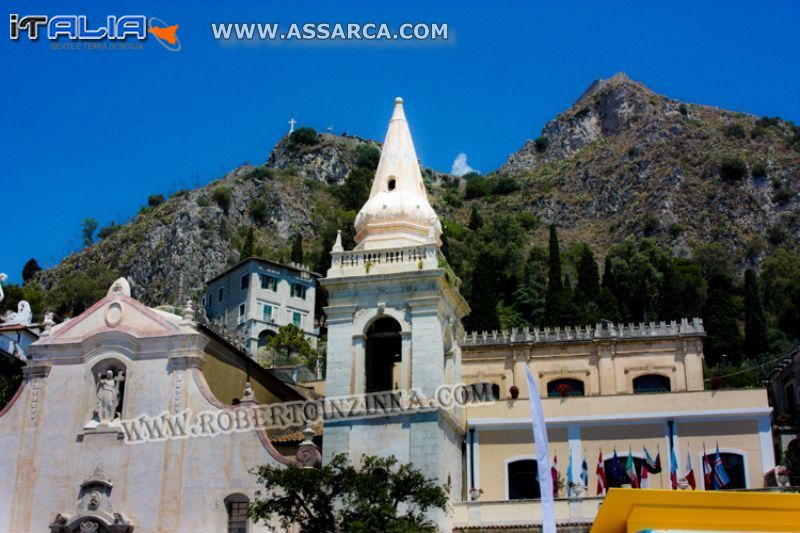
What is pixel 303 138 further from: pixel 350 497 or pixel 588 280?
pixel 350 497

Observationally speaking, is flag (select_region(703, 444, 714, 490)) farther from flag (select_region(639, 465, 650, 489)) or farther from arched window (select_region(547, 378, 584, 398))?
arched window (select_region(547, 378, 584, 398))

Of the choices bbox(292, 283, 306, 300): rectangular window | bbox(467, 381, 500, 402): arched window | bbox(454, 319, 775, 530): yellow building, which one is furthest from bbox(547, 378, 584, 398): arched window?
bbox(292, 283, 306, 300): rectangular window

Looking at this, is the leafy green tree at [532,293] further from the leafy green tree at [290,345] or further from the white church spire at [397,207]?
the white church spire at [397,207]

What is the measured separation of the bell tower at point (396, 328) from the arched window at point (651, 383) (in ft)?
58.5

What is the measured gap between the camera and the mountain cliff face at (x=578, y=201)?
13788cm

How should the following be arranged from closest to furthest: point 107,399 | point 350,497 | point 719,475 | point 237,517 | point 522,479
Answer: point 350,497
point 237,517
point 107,399
point 719,475
point 522,479

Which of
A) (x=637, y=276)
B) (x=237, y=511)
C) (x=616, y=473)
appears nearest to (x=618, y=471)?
(x=616, y=473)

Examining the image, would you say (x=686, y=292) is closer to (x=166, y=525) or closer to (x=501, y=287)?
(x=501, y=287)

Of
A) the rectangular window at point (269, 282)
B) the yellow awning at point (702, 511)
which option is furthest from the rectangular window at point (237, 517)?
the rectangular window at point (269, 282)

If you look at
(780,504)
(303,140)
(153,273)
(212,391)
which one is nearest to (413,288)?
(212,391)

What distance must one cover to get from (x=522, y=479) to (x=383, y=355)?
7.87m

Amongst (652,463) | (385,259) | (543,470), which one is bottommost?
(543,470)

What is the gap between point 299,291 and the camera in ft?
352

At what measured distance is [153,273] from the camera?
134m
